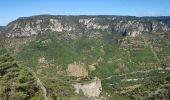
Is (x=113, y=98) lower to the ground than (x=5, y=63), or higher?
lower

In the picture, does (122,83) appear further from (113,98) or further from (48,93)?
(48,93)

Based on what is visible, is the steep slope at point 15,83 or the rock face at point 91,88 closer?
the steep slope at point 15,83

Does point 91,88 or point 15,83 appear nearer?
point 15,83

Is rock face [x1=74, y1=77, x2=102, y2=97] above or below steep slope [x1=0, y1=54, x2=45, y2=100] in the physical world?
below

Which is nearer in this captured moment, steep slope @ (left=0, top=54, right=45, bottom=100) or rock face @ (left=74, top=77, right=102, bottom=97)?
steep slope @ (left=0, top=54, right=45, bottom=100)

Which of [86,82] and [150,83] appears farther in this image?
[150,83]

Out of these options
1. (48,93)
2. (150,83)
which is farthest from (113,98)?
(48,93)

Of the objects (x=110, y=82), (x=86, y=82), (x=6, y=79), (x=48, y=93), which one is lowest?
(x=110, y=82)

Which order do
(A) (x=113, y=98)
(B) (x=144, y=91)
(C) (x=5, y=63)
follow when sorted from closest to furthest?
(C) (x=5, y=63) → (A) (x=113, y=98) → (B) (x=144, y=91)

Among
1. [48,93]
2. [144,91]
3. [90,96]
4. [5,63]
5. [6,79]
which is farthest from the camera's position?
[144,91]

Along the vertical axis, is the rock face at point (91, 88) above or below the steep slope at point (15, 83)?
below
